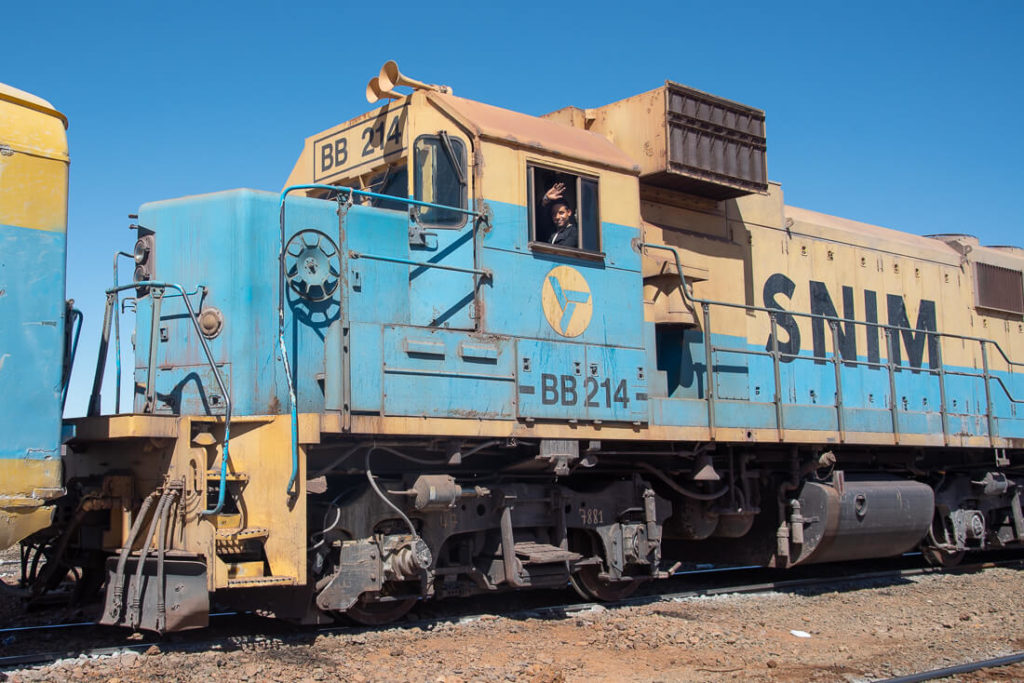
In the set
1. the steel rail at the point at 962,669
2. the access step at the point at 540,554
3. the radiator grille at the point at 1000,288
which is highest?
the radiator grille at the point at 1000,288

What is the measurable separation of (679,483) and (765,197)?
11.8 feet

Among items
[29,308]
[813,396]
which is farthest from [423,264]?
[813,396]

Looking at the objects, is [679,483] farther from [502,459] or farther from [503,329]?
[503,329]

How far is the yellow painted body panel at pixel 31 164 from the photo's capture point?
545cm

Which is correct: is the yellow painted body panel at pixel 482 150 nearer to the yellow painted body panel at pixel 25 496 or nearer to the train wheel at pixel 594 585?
the train wheel at pixel 594 585

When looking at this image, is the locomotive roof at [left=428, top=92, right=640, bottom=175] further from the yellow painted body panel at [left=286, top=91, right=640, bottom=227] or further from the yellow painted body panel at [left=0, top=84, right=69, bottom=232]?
the yellow painted body panel at [left=0, top=84, right=69, bottom=232]

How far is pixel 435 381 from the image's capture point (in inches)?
257

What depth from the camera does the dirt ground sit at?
18.4ft

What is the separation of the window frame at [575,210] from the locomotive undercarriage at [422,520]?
61.1 inches

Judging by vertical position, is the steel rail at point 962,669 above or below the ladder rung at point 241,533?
below

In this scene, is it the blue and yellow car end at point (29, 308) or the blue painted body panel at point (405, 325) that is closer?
the blue and yellow car end at point (29, 308)

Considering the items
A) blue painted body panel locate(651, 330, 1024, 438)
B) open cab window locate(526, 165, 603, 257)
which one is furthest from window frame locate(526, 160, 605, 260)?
blue painted body panel locate(651, 330, 1024, 438)

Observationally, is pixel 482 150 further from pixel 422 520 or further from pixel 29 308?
pixel 29 308

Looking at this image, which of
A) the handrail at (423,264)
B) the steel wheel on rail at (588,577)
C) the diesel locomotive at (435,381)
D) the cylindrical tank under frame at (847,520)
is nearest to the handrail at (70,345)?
the diesel locomotive at (435,381)
